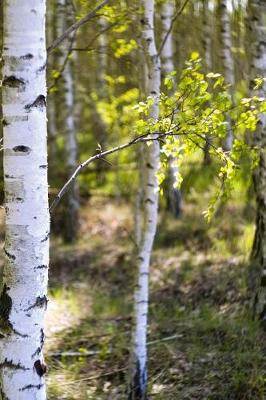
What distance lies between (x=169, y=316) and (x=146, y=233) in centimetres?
215

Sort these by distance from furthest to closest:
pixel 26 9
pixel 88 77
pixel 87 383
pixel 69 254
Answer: pixel 88 77 → pixel 69 254 → pixel 87 383 → pixel 26 9

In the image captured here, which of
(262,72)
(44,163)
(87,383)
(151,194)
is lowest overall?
(87,383)

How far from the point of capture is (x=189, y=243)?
30.4ft

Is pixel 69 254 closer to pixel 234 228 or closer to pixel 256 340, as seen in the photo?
pixel 234 228

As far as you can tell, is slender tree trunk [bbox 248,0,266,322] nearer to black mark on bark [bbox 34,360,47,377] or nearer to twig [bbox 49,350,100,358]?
twig [bbox 49,350,100,358]

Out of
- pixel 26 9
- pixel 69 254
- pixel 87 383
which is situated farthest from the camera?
pixel 69 254

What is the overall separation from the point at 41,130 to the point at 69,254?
7079 mm

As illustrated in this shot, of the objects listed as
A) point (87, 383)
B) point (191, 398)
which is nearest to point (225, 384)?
point (191, 398)

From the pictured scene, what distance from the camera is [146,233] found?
527 cm

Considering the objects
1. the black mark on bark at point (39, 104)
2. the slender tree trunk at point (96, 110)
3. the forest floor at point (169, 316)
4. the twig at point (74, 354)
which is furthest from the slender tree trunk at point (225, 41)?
the slender tree trunk at point (96, 110)

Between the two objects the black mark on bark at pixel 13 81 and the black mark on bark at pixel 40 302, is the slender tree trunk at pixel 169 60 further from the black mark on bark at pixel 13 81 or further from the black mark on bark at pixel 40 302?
the black mark on bark at pixel 13 81

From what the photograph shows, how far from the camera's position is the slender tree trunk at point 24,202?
3092 mm

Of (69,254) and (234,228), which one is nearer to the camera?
(234,228)

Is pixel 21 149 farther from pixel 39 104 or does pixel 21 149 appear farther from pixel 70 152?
pixel 70 152
